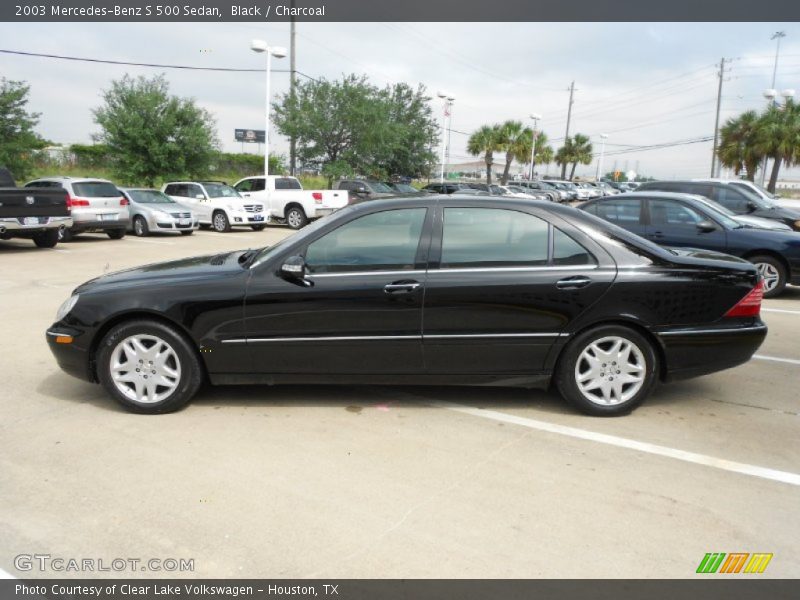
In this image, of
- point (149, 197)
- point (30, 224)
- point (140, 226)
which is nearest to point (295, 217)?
point (149, 197)

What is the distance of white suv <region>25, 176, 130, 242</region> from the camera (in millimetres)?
16297

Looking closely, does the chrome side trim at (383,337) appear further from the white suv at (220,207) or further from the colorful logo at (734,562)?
the white suv at (220,207)

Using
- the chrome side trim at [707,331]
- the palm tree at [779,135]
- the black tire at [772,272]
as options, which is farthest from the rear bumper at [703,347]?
the palm tree at [779,135]

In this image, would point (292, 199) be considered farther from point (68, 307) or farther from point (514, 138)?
point (514, 138)

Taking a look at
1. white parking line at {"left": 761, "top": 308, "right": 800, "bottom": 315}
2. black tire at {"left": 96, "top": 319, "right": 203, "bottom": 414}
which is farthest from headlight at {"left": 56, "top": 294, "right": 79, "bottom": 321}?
white parking line at {"left": 761, "top": 308, "right": 800, "bottom": 315}

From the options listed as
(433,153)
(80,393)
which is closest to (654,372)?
(80,393)

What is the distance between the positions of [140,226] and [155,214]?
0.81 metres

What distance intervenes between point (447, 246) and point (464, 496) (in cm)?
180

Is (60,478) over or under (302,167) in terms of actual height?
under

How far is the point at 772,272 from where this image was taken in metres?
9.87

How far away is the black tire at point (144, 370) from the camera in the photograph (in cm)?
456

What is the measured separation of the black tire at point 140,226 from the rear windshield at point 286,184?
5017mm

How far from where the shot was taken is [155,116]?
26.5 meters

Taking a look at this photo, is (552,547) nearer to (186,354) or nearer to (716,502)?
(716,502)
